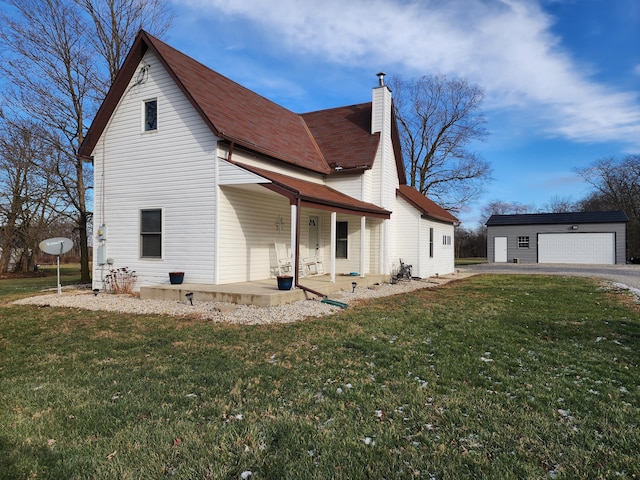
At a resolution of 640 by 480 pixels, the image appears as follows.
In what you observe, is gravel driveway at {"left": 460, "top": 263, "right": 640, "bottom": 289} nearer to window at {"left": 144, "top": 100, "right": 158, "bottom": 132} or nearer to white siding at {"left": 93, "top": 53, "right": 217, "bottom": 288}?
white siding at {"left": 93, "top": 53, "right": 217, "bottom": 288}

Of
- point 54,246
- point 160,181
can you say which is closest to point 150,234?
point 160,181

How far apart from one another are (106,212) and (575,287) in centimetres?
1577

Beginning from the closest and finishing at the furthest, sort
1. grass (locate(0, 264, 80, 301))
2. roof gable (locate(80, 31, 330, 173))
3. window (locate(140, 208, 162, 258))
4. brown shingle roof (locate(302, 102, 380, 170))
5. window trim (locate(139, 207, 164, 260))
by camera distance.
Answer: roof gable (locate(80, 31, 330, 173))
window trim (locate(139, 207, 164, 260))
window (locate(140, 208, 162, 258))
grass (locate(0, 264, 80, 301))
brown shingle roof (locate(302, 102, 380, 170))

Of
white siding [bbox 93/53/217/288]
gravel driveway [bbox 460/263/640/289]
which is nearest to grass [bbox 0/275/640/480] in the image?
white siding [bbox 93/53/217/288]

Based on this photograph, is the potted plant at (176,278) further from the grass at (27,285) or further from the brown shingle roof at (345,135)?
the brown shingle roof at (345,135)

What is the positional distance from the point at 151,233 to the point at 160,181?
5.14ft

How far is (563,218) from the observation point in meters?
29.2

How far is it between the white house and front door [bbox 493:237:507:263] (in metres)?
19.6

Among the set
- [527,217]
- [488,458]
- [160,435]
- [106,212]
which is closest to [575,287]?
[488,458]

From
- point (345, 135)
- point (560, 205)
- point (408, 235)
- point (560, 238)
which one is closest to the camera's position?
point (345, 135)

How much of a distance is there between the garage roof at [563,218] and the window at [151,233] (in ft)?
89.2

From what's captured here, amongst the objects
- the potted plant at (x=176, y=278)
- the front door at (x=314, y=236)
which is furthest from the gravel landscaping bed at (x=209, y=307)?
the front door at (x=314, y=236)

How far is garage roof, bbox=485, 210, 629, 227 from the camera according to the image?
Result: 1095 inches

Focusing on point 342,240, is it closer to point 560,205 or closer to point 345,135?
point 345,135
